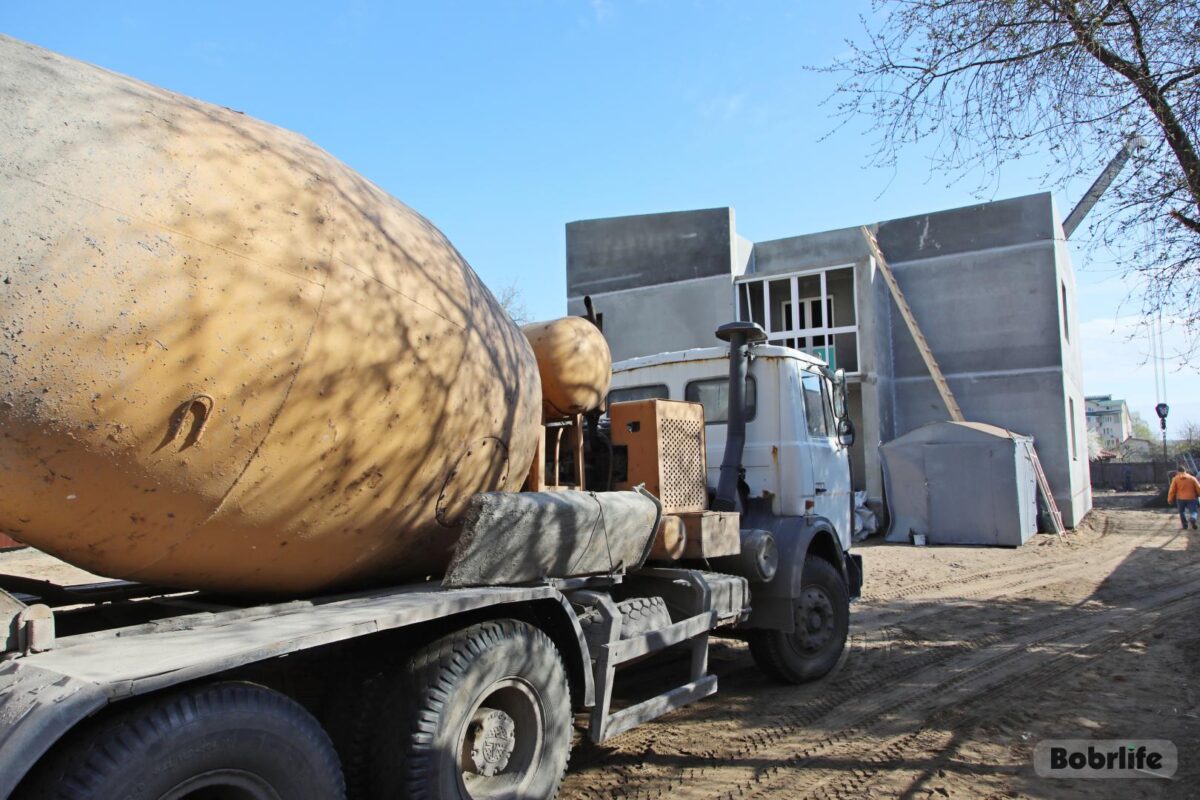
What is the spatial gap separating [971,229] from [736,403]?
59.4 ft

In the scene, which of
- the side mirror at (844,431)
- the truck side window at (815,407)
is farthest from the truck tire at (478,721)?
the side mirror at (844,431)

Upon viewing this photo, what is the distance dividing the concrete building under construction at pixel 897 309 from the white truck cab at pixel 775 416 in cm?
1332

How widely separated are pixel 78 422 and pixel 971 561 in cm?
1509

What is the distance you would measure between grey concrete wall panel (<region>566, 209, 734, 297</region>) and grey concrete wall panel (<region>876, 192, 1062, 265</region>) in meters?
4.78

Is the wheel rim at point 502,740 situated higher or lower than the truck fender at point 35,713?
lower

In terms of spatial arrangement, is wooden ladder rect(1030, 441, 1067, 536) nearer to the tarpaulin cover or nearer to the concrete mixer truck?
the tarpaulin cover

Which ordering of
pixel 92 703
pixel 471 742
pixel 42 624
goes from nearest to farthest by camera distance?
1. pixel 92 703
2. pixel 42 624
3. pixel 471 742

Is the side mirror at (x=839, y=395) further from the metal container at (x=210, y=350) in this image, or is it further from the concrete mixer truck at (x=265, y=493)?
the metal container at (x=210, y=350)

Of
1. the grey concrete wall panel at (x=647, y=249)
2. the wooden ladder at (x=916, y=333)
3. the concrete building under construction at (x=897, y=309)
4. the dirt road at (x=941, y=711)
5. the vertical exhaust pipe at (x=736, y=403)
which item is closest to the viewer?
the dirt road at (x=941, y=711)

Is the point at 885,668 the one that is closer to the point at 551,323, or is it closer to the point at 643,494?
the point at 643,494

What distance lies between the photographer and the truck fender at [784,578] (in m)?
5.80

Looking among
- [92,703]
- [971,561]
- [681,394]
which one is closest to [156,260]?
[92,703]

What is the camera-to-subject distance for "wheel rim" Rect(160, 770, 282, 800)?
7.29 ft

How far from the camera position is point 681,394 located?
662cm
